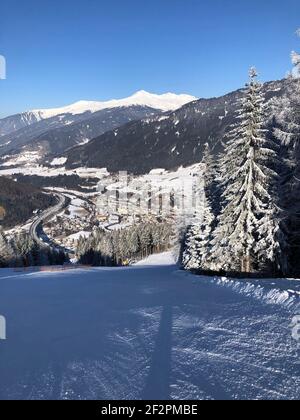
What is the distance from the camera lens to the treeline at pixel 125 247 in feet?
282

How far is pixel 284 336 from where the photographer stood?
887cm

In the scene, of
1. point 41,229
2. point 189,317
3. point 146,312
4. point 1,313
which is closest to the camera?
point 189,317

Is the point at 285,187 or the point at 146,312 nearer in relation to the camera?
the point at 146,312

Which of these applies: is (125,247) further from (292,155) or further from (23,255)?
(292,155)

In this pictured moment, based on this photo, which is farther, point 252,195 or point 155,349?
point 252,195

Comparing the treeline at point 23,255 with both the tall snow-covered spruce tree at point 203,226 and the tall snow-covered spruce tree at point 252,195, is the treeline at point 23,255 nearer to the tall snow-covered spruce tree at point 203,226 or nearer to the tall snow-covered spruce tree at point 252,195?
the tall snow-covered spruce tree at point 203,226

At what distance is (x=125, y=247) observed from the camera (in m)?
92.6

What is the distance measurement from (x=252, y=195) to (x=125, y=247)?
2782 inches

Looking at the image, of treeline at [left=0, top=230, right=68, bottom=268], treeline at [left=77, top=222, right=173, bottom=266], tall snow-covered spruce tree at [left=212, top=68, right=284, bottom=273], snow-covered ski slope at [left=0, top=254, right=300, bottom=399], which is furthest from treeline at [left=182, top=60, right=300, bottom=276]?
treeline at [left=77, top=222, right=173, bottom=266]

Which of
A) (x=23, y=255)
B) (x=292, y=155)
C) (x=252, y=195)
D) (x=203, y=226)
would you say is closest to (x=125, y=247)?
(x=23, y=255)

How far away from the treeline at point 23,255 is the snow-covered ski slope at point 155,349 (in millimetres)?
56991

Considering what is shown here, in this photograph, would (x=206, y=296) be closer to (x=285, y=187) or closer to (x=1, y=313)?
(x=1, y=313)
